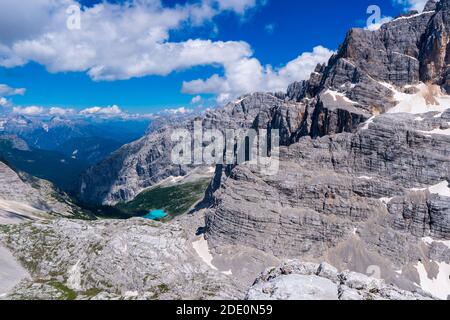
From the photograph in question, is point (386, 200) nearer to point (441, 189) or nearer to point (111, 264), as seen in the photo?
point (441, 189)

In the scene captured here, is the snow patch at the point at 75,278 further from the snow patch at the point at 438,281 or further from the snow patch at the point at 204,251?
the snow patch at the point at 438,281

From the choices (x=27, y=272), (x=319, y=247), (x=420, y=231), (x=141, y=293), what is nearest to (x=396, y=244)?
(x=420, y=231)

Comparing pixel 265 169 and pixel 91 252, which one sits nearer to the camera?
pixel 91 252

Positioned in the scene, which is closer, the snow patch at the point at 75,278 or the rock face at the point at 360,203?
the snow patch at the point at 75,278

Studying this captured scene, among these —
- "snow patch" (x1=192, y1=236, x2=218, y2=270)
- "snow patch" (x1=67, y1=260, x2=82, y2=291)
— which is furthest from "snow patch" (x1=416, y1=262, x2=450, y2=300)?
"snow patch" (x1=67, y1=260, x2=82, y2=291)

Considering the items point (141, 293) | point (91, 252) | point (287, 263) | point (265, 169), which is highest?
point (265, 169)

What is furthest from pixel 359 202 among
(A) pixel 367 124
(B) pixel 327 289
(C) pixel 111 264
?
(B) pixel 327 289

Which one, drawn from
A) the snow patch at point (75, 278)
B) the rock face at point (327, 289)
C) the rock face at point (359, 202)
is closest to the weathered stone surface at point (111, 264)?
the snow patch at point (75, 278)
